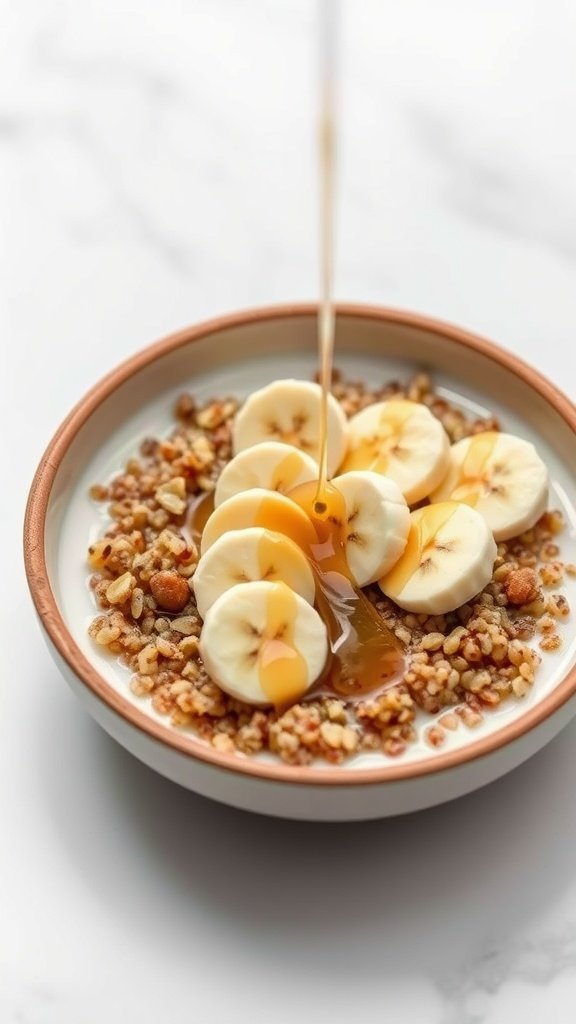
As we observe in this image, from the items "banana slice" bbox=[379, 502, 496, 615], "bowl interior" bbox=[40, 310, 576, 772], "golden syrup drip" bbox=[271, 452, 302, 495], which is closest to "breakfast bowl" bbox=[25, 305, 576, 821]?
"bowl interior" bbox=[40, 310, 576, 772]

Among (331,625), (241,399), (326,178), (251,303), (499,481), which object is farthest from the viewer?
(251,303)

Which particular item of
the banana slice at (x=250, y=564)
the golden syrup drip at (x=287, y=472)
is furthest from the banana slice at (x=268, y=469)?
the banana slice at (x=250, y=564)

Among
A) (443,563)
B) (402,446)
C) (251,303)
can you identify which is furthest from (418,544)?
(251,303)

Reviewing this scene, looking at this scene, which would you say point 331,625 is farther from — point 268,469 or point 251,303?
point 251,303

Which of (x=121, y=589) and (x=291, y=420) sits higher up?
(x=291, y=420)

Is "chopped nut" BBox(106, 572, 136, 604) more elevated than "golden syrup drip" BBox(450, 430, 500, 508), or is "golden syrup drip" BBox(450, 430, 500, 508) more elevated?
"golden syrup drip" BBox(450, 430, 500, 508)

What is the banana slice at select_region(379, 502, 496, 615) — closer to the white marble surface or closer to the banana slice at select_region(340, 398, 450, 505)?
the banana slice at select_region(340, 398, 450, 505)

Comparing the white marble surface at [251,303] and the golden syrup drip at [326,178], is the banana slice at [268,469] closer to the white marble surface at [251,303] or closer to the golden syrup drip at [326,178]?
the golden syrup drip at [326,178]
